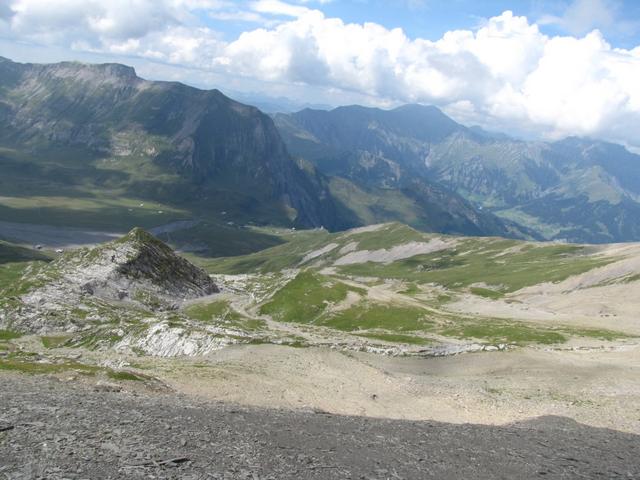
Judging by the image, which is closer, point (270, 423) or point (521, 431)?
point (270, 423)

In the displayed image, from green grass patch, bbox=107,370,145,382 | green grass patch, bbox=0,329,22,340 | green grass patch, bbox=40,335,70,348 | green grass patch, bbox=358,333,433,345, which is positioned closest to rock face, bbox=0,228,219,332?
green grass patch, bbox=0,329,22,340

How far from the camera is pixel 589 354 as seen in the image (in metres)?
83.2

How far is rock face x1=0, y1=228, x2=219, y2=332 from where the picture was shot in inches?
4242

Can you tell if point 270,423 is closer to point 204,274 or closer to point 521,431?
point 521,431

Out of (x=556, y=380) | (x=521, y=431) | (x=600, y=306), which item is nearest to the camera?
(x=521, y=431)

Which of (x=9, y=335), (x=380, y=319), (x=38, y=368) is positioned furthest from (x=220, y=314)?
(x=38, y=368)

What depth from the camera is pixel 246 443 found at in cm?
2994

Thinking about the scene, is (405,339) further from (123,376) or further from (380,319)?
(123,376)

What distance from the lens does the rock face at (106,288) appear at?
10775 centimetres

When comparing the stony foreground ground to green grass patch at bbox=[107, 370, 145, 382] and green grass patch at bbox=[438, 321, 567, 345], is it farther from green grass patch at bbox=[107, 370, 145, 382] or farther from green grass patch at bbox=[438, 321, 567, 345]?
green grass patch at bbox=[438, 321, 567, 345]

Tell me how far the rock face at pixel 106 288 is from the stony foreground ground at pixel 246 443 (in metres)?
69.6

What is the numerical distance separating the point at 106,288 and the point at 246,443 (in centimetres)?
11561

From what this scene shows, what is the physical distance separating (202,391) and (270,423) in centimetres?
1533

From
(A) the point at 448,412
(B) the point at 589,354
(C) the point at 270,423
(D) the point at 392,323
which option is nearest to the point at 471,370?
(A) the point at 448,412
